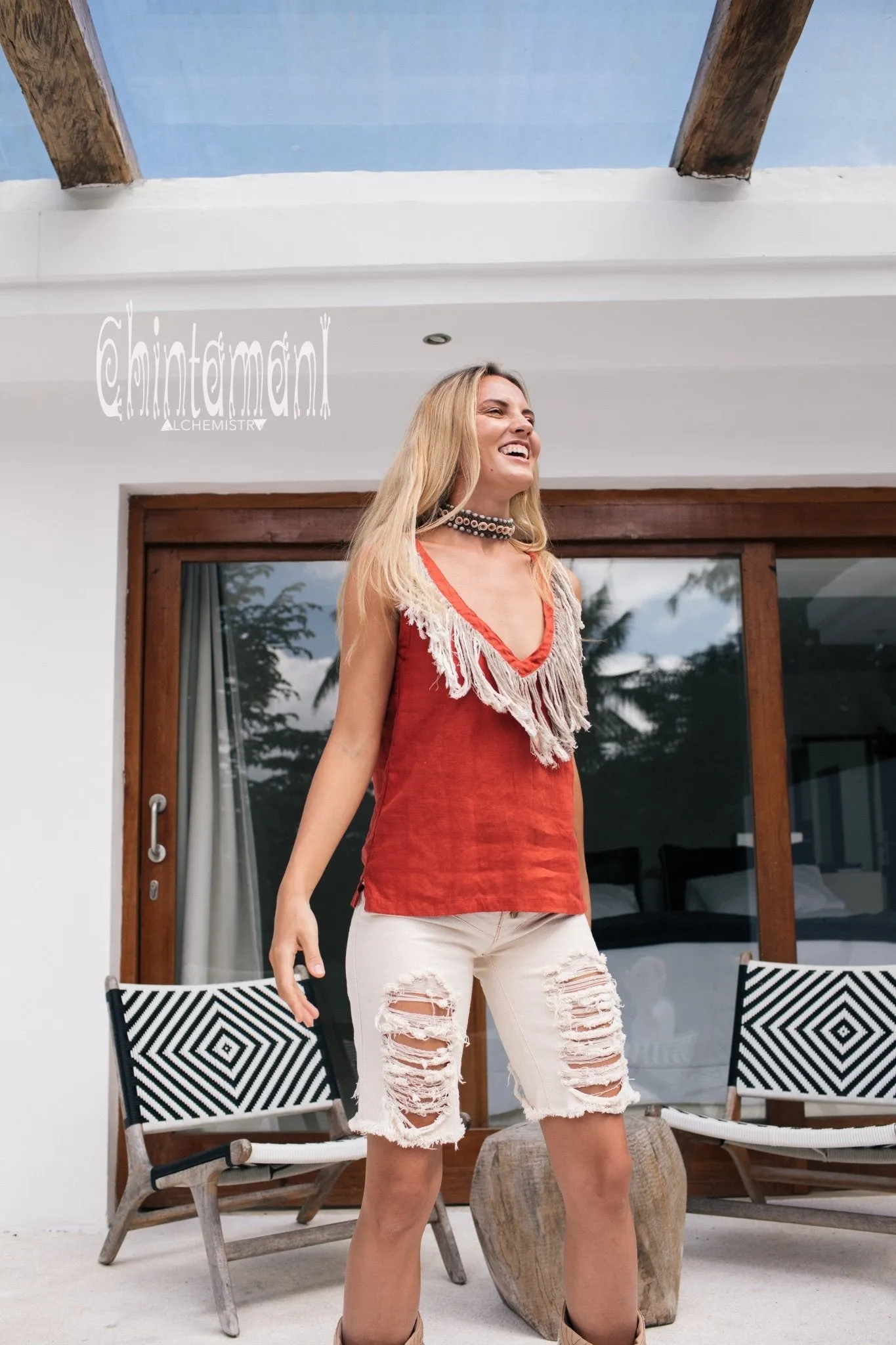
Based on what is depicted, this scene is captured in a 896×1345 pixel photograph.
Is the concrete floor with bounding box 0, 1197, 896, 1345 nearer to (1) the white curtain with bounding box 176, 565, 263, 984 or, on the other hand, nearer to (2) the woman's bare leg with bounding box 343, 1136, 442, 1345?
(1) the white curtain with bounding box 176, 565, 263, 984

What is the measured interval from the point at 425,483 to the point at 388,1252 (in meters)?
1.08

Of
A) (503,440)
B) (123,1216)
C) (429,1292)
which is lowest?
(429,1292)

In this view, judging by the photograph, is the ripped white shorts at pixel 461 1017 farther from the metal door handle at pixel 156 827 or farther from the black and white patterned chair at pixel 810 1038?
the metal door handle at pixel 156 827

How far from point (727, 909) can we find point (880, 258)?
200 centimetres

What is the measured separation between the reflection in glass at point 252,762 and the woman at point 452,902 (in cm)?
219

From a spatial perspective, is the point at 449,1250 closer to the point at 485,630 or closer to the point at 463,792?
the point at 463,792

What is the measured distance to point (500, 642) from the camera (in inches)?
67.2

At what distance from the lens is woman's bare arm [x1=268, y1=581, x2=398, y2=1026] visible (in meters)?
1.58

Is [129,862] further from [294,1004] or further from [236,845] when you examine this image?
[294,1004]

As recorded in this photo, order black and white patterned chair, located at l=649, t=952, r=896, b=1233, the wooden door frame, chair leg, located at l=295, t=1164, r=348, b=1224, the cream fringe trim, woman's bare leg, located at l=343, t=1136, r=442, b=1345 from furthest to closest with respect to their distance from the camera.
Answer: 1. the wooden door frame
2. black and white patterned chair, located at l=649, t=952, r=896, b=1233
3. chair leg, located at l=295, t=1164, r=348, b=1224
4. the cream fringe trim
5. woman's bare leg, located at l=343, t=1136, r=442, b=1345

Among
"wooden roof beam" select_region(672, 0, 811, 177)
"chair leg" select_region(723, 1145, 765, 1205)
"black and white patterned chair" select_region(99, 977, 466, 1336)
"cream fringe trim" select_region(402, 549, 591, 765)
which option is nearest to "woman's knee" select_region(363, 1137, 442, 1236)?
"cream fringe trim" select_region(402, 549, 591, 765)

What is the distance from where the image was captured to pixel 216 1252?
2629mm

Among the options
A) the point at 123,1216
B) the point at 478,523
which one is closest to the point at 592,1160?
the point at 478,523

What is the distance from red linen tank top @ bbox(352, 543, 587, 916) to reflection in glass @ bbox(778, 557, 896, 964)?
2.39 meters
